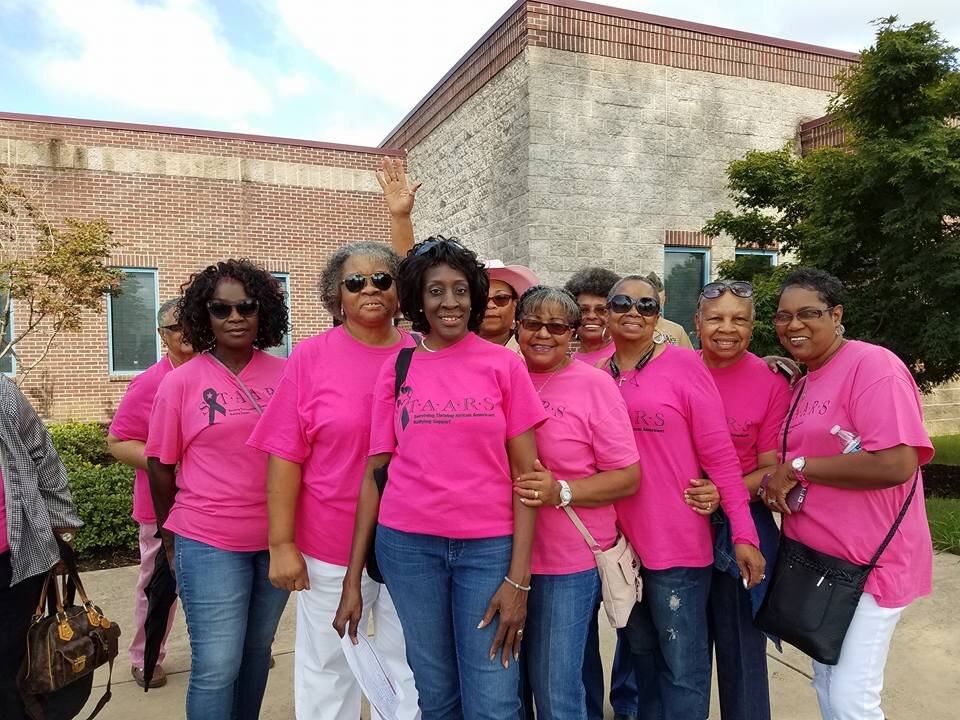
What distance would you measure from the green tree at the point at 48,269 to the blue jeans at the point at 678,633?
391 inches

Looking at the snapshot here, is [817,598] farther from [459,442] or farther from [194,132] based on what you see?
[194,132]

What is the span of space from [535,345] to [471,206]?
857cm

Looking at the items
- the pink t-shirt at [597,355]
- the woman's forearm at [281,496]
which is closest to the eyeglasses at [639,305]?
the pink t-shirt at [597,355]

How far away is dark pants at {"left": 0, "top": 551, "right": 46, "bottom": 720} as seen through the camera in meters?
2.37

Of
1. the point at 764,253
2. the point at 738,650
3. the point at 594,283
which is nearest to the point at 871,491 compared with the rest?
the point at 738,650

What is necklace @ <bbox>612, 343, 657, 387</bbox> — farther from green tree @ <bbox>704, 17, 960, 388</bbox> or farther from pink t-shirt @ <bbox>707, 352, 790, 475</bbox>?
green tree @ <bbox>704, 17, 960, 388</bbox>

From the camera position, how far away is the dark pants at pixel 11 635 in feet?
7.78

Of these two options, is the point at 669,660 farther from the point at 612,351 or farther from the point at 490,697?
the point at 612,351

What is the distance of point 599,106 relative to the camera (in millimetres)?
9305

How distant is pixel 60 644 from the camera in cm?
240

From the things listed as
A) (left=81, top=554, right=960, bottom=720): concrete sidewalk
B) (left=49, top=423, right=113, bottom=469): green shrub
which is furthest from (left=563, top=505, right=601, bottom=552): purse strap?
(left=49, top=423, right=113, bottom=469): green shrub

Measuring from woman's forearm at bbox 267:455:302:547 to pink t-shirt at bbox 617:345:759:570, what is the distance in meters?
1.19

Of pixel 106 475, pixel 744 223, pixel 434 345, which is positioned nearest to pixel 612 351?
pixel 434 345

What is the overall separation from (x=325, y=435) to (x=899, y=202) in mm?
6956
